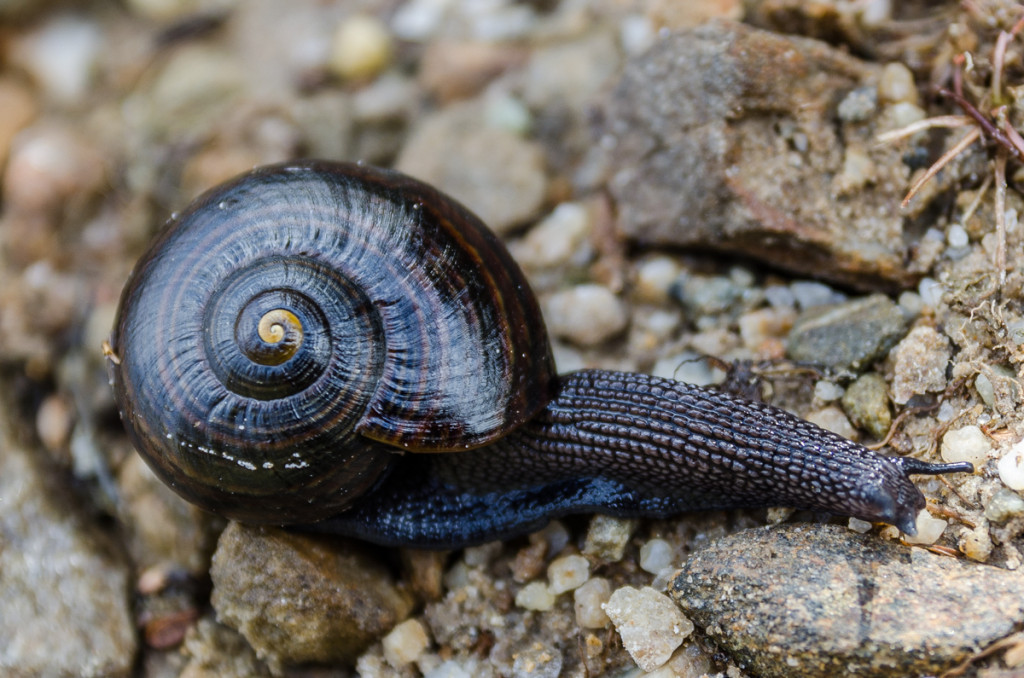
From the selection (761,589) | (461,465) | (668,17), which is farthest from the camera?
(668,17)

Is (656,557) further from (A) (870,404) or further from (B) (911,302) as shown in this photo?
(B) (911,302)

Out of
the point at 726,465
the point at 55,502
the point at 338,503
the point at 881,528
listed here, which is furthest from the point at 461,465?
the point at 55,502

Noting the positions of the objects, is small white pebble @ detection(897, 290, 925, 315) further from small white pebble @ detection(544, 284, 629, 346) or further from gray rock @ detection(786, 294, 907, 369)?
small white pebble @ detection(544, 284, 629, 346)

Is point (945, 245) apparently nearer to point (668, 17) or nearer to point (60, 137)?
point (668, 17)

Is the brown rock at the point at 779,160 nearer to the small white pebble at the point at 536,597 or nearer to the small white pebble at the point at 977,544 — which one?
the small white pebble at the point at 977,544

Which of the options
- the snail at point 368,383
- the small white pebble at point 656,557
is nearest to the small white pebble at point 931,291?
the snail at point 368,383
